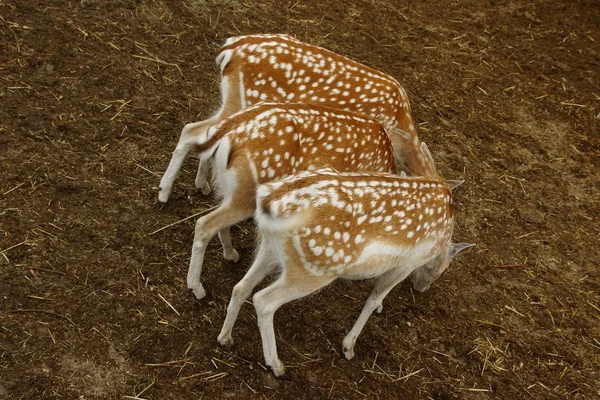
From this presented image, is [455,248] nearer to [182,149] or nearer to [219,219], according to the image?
[219,219]

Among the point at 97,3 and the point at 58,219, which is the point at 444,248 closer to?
the point at 58,219

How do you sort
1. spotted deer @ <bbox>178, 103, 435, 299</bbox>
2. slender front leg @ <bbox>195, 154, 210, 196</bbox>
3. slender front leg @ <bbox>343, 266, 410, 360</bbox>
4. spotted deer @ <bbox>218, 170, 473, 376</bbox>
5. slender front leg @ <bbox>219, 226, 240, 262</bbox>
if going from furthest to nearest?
slender front leg @ <bbox>195, 154, 210, 196</bbox> → slender front leg @ <bbox>219, 226, 240, 262</bbox> → slender front leg @ <bbox>343, 266, 410, 360</bbox> → spotted deer @ <bbox>178, 103, 435, 299</bbox> → spotted deer @ <bbox>218, 170, 473, 376</bbox>

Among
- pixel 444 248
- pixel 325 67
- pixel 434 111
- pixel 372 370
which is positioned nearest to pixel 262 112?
pixel 325 67

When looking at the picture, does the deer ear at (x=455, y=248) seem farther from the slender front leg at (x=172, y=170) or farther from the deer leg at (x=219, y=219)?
the slender front leg at (x=172, y=170)

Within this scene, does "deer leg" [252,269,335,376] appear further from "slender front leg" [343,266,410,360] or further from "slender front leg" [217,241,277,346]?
"slender front leg" [343,266,410,360]

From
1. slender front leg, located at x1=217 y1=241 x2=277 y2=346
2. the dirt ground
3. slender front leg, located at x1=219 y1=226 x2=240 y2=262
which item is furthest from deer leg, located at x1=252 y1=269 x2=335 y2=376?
slender front leg, located at x1=219 y1=226 x2=240 y2=262

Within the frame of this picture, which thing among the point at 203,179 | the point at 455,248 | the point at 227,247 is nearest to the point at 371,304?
the point at 455,248

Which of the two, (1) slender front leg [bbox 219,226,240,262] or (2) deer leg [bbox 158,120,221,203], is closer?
(1) slender front leg [bbox 219,226,240,262]
